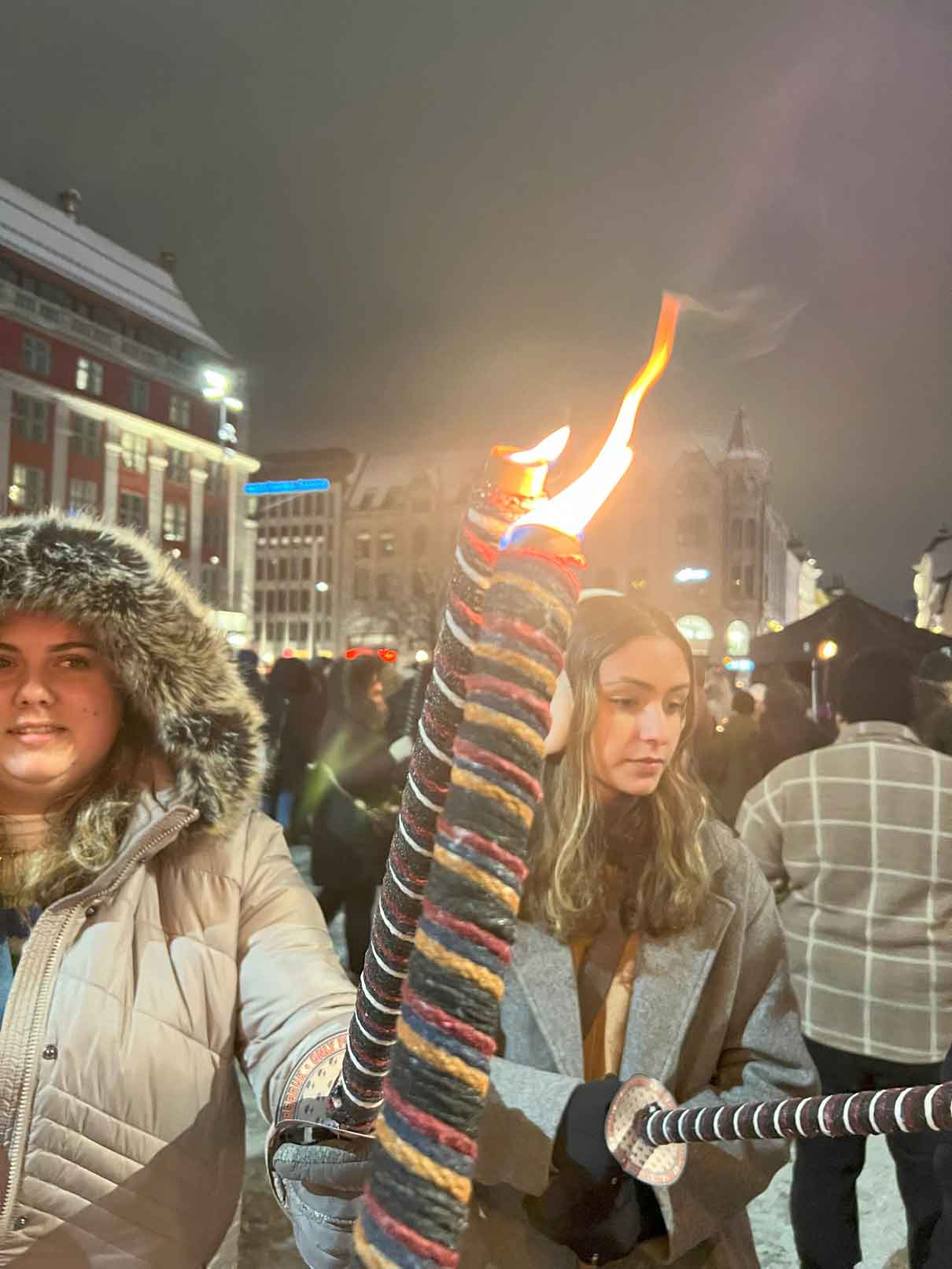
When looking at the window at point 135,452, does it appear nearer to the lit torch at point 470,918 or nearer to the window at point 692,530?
the window at point 692,530

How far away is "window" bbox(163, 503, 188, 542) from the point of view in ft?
138

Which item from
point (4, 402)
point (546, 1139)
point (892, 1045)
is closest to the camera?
point (546, 1139)

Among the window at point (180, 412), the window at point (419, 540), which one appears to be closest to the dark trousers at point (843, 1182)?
the window at point (180, 412)

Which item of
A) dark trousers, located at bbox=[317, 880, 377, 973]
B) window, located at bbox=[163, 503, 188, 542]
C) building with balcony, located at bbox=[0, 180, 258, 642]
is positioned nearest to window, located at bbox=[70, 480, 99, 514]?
building with balcony, located at bbox=[0, 180, 258, 642]

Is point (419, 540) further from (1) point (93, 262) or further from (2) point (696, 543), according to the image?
(1) point (93, 262)

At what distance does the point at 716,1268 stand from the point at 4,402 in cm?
3862

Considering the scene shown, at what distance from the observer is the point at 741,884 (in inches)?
80.3

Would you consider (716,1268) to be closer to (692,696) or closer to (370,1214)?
(692,696)

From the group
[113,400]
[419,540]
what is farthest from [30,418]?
[419,540]

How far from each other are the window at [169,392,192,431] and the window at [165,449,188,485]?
1.38m


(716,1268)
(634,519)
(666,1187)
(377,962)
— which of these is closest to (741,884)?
(666,1187)

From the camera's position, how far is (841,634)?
1133 cm

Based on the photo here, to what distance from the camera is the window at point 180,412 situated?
43.7m

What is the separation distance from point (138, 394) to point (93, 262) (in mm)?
6980
